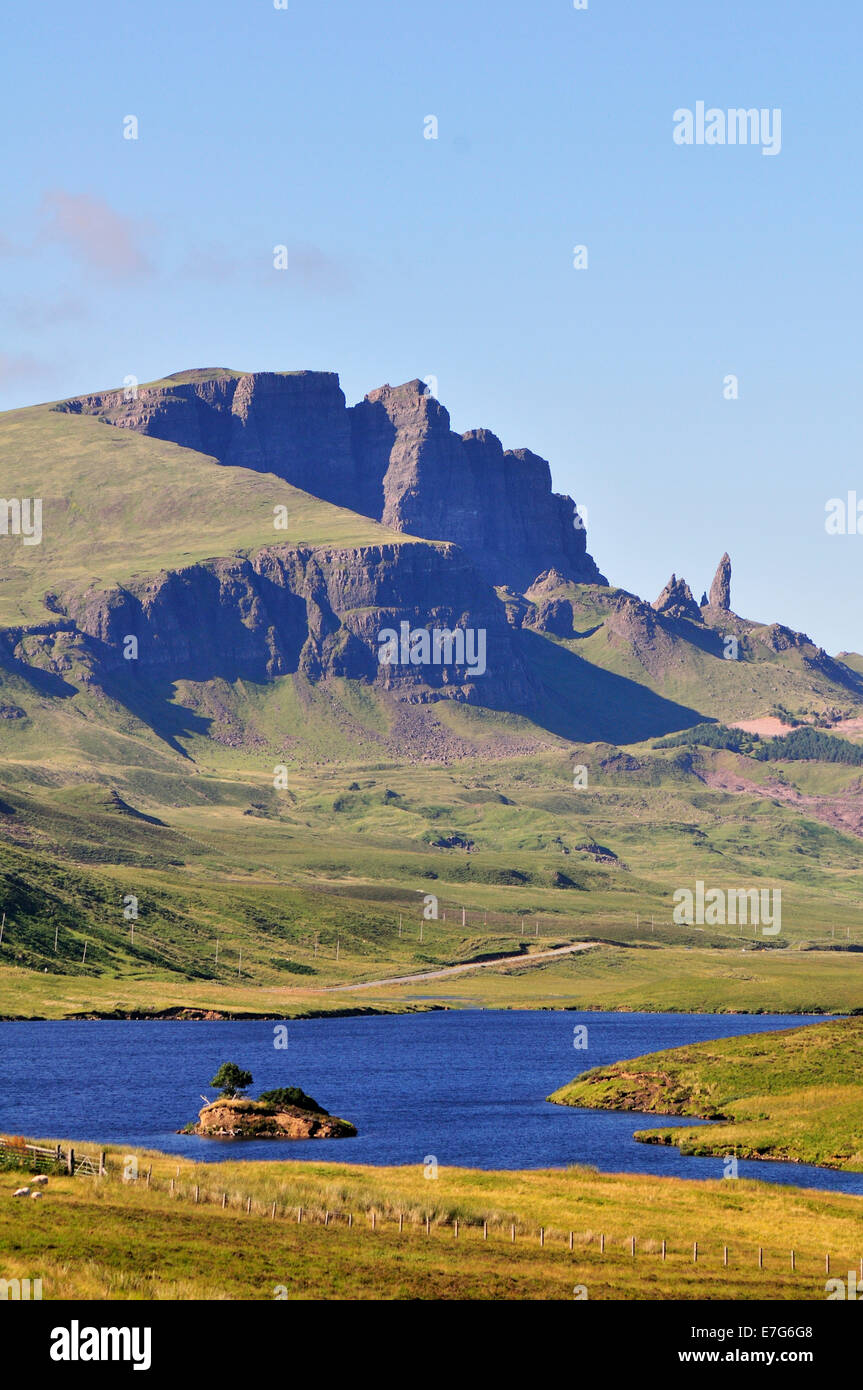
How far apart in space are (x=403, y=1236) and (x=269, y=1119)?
5595 cm

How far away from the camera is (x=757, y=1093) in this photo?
445 feet

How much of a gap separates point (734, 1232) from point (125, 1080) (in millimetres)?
91259

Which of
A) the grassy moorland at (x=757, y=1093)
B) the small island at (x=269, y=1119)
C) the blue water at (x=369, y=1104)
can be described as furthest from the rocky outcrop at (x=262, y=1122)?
the grassy moorland at (x=757, y=1093)

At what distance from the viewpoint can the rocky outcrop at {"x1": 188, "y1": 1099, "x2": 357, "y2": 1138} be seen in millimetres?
118312

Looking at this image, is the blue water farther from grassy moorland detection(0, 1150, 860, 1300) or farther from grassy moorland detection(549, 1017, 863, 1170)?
grassy moorland detection(0, 1150, 860, 1300)

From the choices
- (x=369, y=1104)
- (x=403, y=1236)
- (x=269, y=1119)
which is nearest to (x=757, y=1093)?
(x=369, y=1104)

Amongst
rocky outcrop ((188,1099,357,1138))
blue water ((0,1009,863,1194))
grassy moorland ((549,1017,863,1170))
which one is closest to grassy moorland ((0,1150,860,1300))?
blue water ((0,1009,863,1194))

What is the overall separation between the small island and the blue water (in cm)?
185

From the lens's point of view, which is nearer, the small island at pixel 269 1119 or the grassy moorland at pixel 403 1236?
the grassy moorland at pixel 403 1236

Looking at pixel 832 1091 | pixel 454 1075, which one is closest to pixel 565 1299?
pixel 832 1091

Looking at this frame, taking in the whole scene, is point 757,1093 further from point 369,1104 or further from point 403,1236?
point 403,1236

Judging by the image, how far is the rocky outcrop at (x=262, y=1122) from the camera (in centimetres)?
11831

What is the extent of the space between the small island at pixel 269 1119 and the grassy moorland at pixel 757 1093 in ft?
81.8

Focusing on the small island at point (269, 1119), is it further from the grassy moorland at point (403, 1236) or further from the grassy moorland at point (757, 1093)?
the grassy moorland at point (403, 1236)
